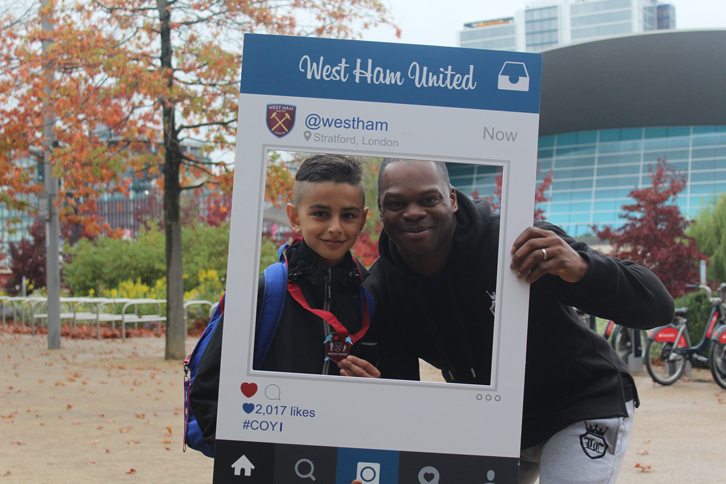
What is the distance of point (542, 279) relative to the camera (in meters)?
2.03

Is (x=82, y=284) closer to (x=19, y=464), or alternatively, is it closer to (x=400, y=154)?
(x=19, y=464)

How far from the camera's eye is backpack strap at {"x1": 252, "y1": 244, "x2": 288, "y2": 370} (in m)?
1.87

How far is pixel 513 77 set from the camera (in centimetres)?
187

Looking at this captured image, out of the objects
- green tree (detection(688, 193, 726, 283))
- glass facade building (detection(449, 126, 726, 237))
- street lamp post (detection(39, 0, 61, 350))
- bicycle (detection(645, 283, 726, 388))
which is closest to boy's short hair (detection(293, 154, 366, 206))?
bicycle (detection(645, 283, 726, 388))

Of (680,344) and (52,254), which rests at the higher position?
(52,254)

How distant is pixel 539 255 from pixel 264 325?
0.78m

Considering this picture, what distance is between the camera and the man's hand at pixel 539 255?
5.95 ft

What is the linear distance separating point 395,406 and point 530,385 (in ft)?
1.75

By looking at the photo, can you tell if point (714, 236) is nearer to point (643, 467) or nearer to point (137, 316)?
point (137, 316)

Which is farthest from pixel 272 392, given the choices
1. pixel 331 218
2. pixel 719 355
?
pixel 719 355

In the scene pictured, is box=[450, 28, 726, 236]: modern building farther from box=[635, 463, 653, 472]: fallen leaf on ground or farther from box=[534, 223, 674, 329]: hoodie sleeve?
box=[534, 223, 674, 329]: hoodie sleeve

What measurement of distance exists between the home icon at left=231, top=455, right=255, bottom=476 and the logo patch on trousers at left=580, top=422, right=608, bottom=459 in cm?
98

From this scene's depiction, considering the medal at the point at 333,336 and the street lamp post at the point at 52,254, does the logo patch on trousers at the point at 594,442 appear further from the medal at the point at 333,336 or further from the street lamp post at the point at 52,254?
the street lamp post at the point at 52,254

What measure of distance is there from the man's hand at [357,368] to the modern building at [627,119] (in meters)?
38.0
